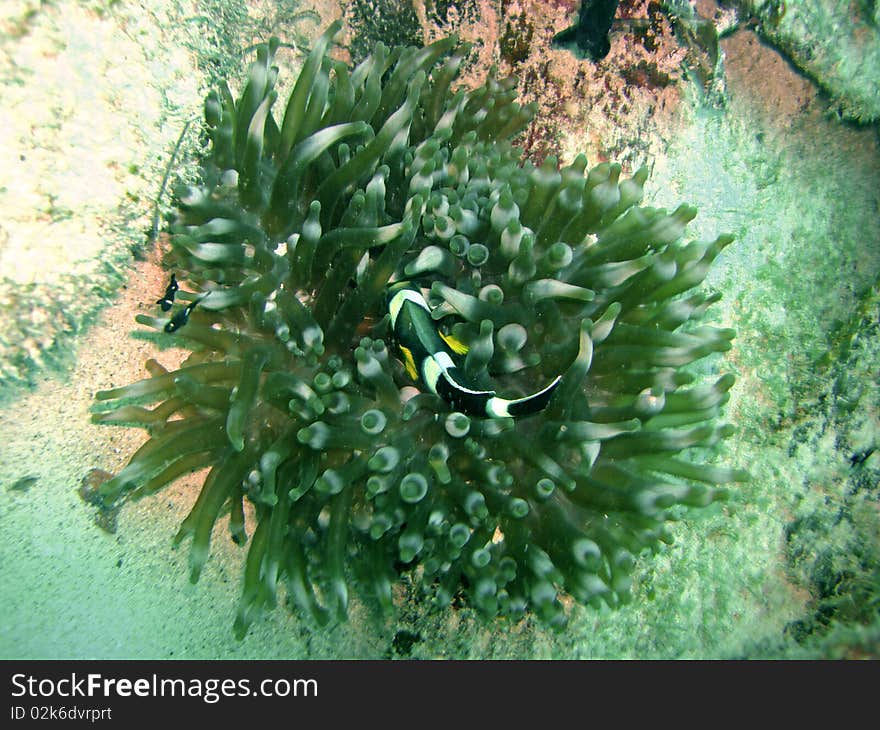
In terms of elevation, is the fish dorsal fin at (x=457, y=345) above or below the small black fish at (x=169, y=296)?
above

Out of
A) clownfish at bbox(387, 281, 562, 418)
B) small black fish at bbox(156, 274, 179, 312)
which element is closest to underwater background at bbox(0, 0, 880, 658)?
small black fish at bbox(156, 274, 179, 312)

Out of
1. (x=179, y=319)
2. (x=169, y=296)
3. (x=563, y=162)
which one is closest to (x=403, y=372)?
(x=179, y=319)

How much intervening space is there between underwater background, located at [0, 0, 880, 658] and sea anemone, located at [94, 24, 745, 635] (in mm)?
225

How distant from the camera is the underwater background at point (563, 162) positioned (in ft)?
7.57

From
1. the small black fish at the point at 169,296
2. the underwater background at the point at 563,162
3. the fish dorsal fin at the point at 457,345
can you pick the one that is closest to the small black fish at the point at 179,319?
the small black fish at the point at 169,296

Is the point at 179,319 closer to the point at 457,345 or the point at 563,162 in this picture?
the point at 457,345

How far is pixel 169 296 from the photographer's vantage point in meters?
2.48

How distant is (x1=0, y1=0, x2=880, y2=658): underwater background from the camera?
7.57ft

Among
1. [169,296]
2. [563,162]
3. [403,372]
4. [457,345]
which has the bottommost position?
[169,296]

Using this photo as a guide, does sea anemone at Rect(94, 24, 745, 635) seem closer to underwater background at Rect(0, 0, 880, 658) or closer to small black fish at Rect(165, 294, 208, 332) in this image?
small black fish at Rect(165, 294, 208, 332)

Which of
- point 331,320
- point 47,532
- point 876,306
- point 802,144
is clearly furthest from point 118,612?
point 802,144

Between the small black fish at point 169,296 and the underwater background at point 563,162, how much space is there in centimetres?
20

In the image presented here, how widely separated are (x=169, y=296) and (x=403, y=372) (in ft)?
3.48

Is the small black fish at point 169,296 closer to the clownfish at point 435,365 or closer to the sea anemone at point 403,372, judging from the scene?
the sea anemone at point 403,372
